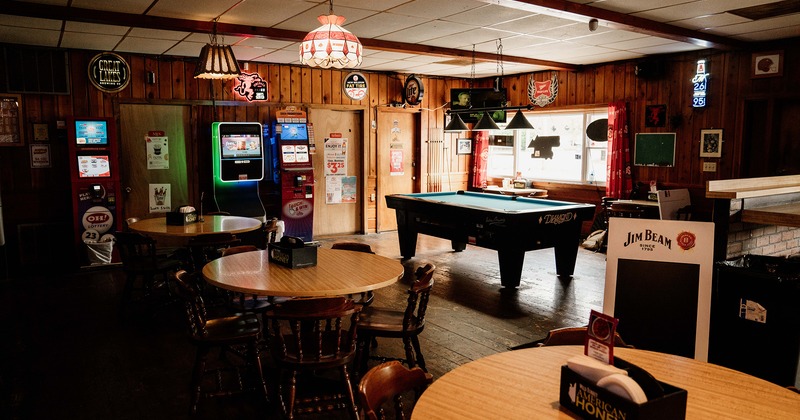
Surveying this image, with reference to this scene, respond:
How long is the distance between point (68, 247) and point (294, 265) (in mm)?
5041

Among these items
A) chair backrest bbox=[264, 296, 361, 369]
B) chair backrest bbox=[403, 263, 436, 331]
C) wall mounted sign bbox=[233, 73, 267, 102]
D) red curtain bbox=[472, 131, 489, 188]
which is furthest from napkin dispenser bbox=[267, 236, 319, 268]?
red curtain bbox=[472, 131, 489, 188]

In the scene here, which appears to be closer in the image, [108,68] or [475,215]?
[475,215]

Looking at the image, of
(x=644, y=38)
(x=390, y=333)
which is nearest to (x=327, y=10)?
(x=390, y=333)

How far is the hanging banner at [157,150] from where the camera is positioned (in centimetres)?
783

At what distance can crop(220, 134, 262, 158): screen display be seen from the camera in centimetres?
780

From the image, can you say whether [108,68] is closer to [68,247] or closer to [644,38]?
[68,247]

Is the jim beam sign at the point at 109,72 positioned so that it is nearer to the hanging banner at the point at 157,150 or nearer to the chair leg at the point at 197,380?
the hanging banner at the point at 157,150

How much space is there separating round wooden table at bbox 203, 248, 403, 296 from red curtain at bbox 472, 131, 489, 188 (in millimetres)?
6846

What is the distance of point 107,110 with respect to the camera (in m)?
7.44

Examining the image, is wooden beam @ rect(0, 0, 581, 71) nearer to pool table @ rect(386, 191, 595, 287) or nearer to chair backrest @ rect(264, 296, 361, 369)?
pool table @ rect(386, 191, 595, 287)

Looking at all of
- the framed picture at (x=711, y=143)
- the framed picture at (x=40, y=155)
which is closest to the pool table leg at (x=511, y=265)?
the framed picture at (x=711, y=143)

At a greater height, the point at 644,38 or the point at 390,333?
the point at 644,38

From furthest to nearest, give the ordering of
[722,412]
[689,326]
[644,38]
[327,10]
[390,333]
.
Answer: [644,38], [327,10], [390,333], [689,326], [722,412]

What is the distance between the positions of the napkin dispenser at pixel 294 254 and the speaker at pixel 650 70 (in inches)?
242
